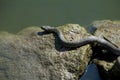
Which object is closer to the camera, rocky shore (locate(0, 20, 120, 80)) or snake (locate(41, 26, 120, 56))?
rocky shore (locate(0, 20, 120, 80))

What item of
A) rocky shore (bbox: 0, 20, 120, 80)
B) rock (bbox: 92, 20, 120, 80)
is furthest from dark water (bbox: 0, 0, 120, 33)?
rocky shore (bbox: 0, 20, 120, 80)

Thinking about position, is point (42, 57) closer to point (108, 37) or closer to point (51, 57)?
point (51, 57)

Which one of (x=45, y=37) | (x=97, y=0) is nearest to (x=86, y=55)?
(x=45, y=37)

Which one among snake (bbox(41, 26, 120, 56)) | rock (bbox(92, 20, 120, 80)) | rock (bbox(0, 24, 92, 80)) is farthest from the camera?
snake (bbox(41, 26, 120, 56))

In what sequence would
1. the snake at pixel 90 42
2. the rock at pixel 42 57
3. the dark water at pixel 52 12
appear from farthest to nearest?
1. the dark water at pixel 52 12
2. the snake at pixel 90 42
3. the rock at pixel 42 57

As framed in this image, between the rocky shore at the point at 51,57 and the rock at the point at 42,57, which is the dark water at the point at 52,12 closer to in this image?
the rocky shore at the point at 51,57

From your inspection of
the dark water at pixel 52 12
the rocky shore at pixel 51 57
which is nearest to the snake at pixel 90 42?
the rocky shore at pixel 51 57

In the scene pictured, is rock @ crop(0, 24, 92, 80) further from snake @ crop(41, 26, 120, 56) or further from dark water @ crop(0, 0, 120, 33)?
dark water @ crop(0, 0, 120, 33)
